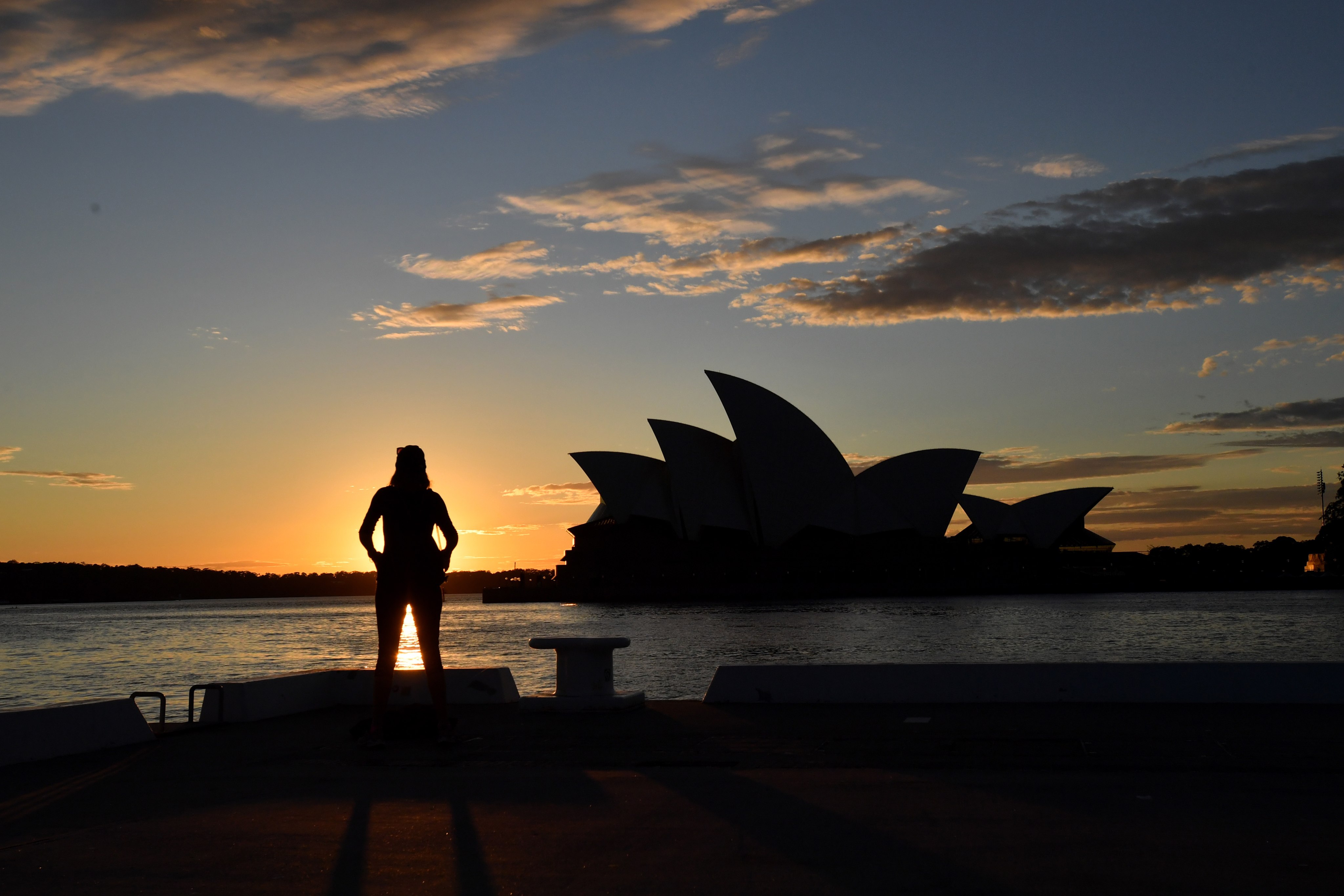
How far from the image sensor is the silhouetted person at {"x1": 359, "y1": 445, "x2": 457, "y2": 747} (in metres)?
Answer: 5.19

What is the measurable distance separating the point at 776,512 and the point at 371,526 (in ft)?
199

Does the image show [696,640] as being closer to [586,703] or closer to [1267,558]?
[586,703]

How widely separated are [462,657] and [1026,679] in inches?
1053

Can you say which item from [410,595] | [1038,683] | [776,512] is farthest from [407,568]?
[776,512]

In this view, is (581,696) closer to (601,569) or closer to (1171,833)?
(1171,833)

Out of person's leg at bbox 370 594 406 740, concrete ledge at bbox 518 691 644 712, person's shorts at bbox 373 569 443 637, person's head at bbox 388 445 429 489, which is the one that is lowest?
concrete ledge at bbox 518 691 644 712

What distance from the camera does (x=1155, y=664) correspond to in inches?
236

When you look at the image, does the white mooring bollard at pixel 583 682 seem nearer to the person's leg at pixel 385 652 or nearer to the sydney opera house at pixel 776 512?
the person's leg at pixel 385 652

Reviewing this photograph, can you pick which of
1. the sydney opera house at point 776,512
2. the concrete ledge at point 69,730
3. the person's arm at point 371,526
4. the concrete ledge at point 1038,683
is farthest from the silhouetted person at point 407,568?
the sydney opera house at point 776,512

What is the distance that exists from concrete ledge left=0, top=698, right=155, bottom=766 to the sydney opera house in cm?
5146

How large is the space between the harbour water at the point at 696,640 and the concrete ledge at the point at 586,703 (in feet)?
11.6

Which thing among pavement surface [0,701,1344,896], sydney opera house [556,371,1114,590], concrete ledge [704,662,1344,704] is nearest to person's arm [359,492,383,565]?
pavement surface [0,701,1344,896]

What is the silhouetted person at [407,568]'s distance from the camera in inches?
204

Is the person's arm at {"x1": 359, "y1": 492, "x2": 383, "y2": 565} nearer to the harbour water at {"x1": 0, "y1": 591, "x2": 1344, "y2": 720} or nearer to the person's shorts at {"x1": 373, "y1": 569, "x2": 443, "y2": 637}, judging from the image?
the person's shorts at {"x1": 373, "y1": 569, "x2": 443, "y2": 637}
